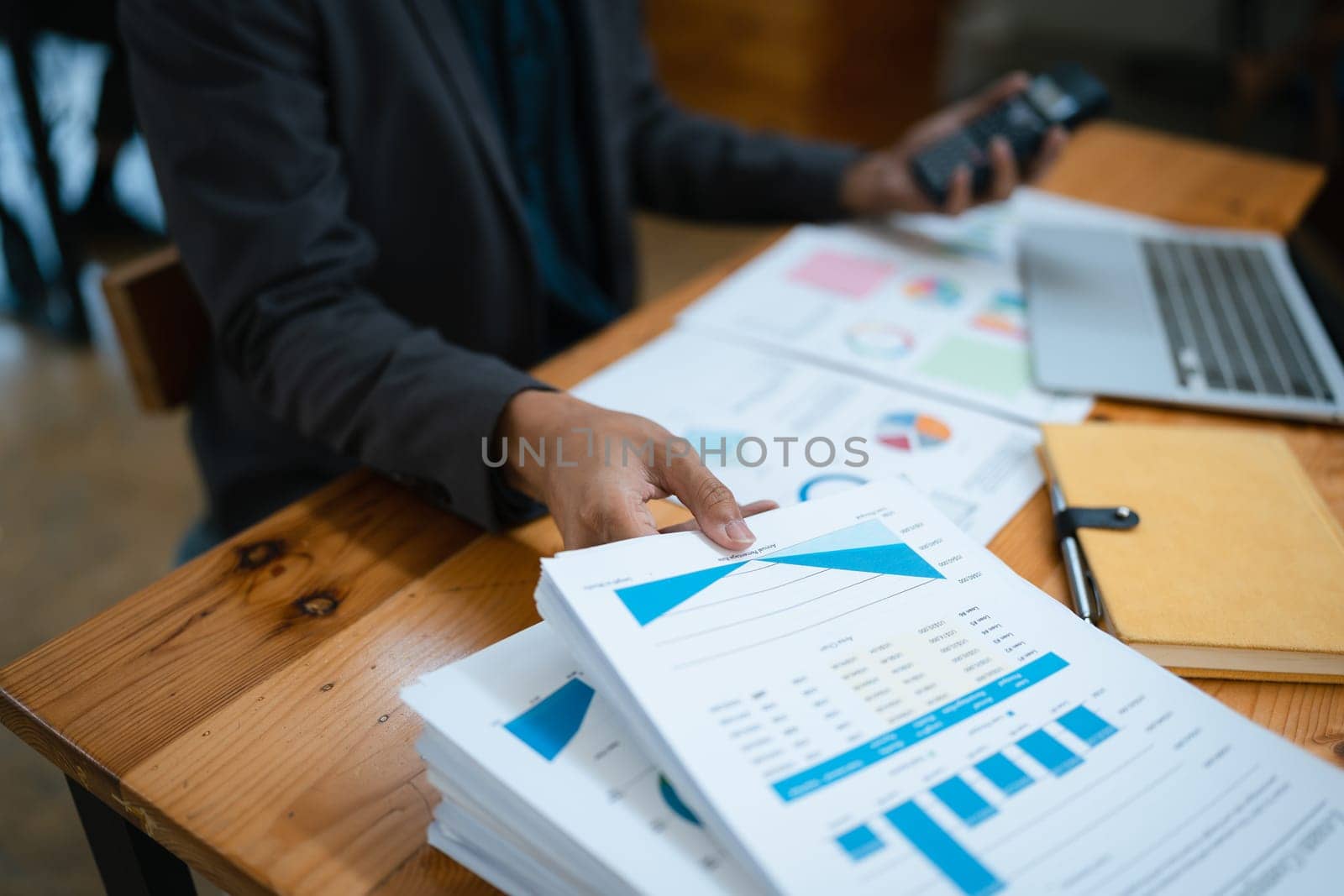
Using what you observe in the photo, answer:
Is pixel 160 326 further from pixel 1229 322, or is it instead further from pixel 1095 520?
pixel 1229 322

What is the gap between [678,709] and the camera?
15.4 inches

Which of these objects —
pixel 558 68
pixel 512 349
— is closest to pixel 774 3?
pixel 558 68

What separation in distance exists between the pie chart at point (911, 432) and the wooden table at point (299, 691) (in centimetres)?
8

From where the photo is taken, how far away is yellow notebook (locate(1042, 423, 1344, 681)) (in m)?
0.49

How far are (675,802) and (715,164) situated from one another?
80cm

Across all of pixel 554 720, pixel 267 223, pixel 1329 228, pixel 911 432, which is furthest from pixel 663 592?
pixel 1329 228

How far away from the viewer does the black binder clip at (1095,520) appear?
0.56m

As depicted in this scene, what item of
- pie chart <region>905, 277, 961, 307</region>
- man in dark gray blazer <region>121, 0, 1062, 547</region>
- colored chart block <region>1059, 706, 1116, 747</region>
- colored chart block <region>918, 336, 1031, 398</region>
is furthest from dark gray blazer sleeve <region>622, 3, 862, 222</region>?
colored chart block <region>1059, 706, 1116, 747</region>

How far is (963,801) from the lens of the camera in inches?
15.1

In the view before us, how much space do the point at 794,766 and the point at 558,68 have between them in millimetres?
721

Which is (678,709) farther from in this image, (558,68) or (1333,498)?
(558,68)

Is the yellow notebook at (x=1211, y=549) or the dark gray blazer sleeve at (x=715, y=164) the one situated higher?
the dark gray blazer sleeve at (x=715, y=164)

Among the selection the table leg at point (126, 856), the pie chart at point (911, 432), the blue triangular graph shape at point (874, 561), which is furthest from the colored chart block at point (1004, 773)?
the table leg at point (126, 856)

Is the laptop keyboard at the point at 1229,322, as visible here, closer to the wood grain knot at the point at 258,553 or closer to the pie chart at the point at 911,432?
the pie chart at the point at 911,432
